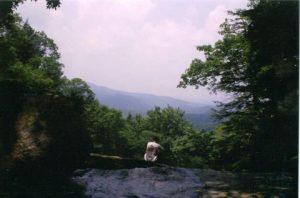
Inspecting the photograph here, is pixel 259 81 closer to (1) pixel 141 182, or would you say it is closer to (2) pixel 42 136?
(1) pixel 141 182

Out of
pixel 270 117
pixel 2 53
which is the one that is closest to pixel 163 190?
pixel 270 117

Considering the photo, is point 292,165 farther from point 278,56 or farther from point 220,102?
point 220,102

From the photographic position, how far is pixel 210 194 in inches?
348

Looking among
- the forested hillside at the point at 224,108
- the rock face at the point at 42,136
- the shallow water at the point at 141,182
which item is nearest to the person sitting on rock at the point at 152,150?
the forested hillside at the point at 224,108

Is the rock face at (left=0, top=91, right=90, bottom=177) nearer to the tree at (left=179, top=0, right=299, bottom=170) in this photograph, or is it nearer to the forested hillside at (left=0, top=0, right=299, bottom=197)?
the forested hillside at (left=0, top=0, right=299, bottom=197)

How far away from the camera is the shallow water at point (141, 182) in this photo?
922 centimetres

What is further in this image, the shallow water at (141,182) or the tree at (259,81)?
the tree at (259,81)

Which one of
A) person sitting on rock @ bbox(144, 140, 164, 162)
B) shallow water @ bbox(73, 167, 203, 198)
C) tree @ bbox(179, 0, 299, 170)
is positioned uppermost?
tree @ bbox(179, 0, 299, 170)

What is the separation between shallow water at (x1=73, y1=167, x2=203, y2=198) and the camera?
30.3 ft

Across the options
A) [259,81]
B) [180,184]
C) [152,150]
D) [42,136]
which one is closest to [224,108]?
[259,81]

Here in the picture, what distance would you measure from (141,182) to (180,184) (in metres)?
1.03

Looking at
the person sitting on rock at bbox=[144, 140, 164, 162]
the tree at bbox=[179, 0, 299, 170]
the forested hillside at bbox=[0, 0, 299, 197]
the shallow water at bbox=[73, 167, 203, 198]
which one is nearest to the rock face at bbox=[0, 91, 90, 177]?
the forested hillside at bbox=[0, 0, 299, 197]

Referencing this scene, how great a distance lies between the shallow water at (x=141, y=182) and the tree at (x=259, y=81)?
4.57 metres

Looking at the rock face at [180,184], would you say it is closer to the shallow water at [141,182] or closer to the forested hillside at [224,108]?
the shallow water at [141,182]
